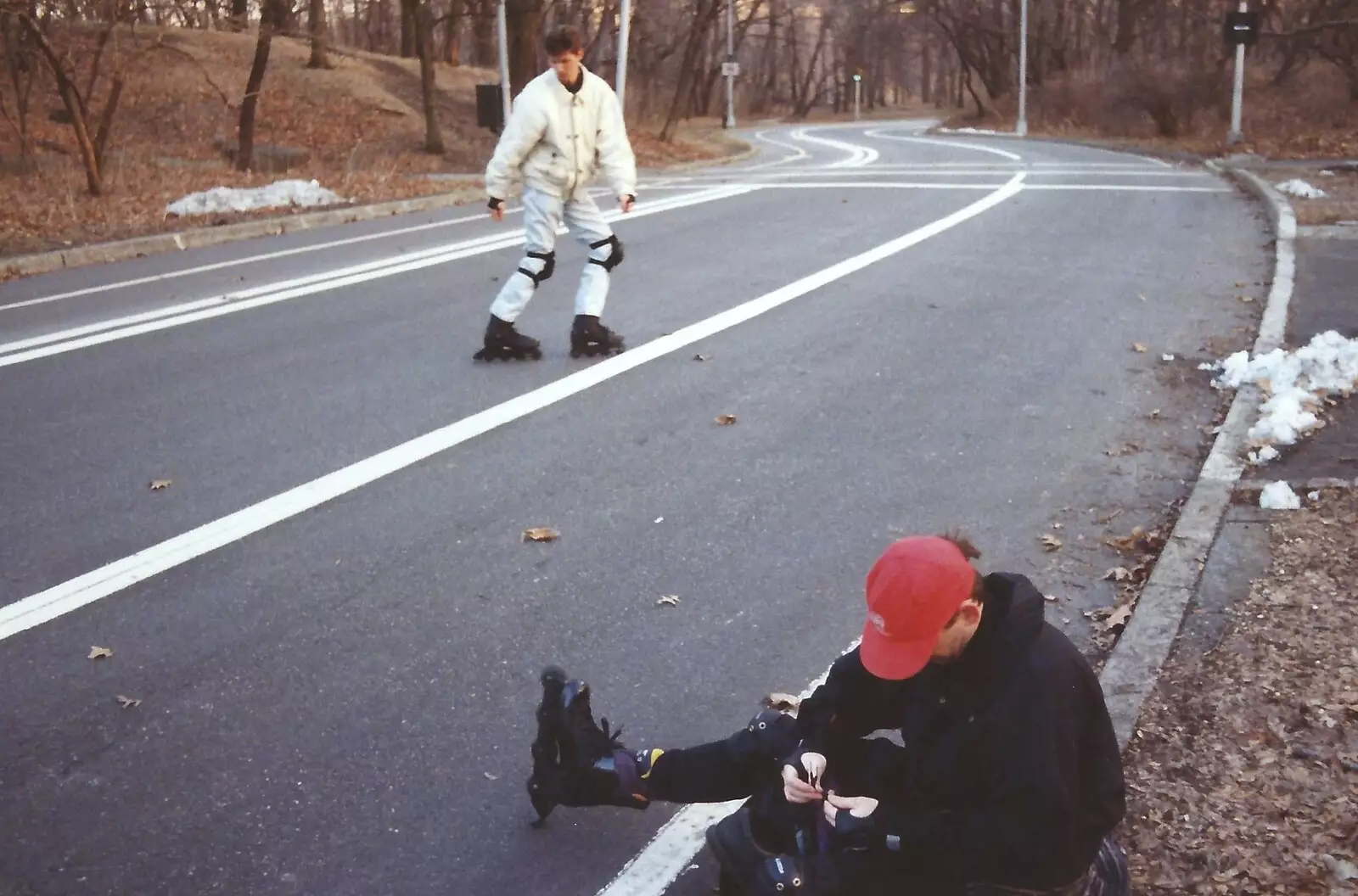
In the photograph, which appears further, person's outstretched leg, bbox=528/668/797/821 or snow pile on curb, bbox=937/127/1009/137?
snow pile on curb, bbox=937/127/1009/137

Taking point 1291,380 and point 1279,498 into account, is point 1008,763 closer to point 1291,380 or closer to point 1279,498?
point 1279,498

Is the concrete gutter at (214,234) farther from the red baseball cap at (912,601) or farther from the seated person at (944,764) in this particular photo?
the red baseball cap at (912,601)

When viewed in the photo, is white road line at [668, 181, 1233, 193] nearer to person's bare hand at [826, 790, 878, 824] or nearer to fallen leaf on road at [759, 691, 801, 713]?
fallen leaf on road at [759, 691, 801, 713]

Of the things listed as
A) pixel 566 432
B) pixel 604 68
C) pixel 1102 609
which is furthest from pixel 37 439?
pixel 604 68

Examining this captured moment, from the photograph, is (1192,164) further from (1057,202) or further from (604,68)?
(604,68)

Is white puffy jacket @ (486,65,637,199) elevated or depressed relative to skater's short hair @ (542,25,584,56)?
depressed

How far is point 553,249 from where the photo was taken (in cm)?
848

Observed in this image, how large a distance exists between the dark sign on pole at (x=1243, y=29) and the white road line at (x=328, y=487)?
781 inches

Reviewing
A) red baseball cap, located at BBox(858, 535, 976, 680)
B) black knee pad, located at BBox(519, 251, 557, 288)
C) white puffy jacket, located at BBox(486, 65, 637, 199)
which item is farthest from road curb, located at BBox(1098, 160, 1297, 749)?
black knee pad, located at BBox(519, 251, 557, 288)

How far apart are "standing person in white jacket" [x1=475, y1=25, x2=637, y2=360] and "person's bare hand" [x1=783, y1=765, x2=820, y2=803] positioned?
18.6ft

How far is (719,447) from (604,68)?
5535cm

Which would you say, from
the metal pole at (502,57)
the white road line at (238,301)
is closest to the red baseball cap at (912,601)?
the white road line at (238,301)

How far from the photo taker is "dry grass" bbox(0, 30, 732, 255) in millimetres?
17359

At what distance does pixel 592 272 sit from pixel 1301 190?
496 inches
